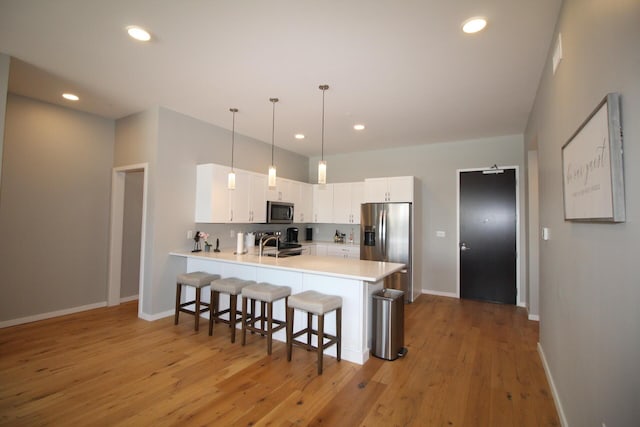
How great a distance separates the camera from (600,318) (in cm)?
139

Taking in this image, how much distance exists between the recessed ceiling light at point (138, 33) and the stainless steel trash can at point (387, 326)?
309cm

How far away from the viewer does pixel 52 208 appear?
408cm

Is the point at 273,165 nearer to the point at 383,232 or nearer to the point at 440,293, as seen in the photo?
the point at 383,232

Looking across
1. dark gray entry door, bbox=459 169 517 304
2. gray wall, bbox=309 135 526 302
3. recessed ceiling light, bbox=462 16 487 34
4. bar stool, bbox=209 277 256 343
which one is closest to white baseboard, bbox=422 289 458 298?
gray wall, bbox=309 135 526 302

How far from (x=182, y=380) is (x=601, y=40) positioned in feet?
11.6

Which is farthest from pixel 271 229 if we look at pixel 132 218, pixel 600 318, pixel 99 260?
pixel 600 318

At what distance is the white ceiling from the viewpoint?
7.06 feet

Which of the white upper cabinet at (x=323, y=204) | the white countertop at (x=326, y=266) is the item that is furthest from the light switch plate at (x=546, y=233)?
the white upper cabinet at (x=323, y=204)

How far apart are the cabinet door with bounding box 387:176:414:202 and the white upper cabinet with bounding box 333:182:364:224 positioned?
30.4 inches

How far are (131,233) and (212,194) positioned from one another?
5.88 ft

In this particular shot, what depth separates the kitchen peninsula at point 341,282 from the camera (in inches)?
116

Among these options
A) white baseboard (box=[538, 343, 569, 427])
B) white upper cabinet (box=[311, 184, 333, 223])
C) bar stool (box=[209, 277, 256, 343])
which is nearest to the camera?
white baseboard (box=[538, 343, 569, 427])

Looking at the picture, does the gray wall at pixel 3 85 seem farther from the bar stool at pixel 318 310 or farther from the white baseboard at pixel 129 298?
the bar stool at pixel 318 310

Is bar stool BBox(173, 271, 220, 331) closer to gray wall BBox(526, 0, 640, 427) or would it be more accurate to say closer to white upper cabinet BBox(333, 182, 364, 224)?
white upper cabinet BBox(333, 182, 364, 224)
